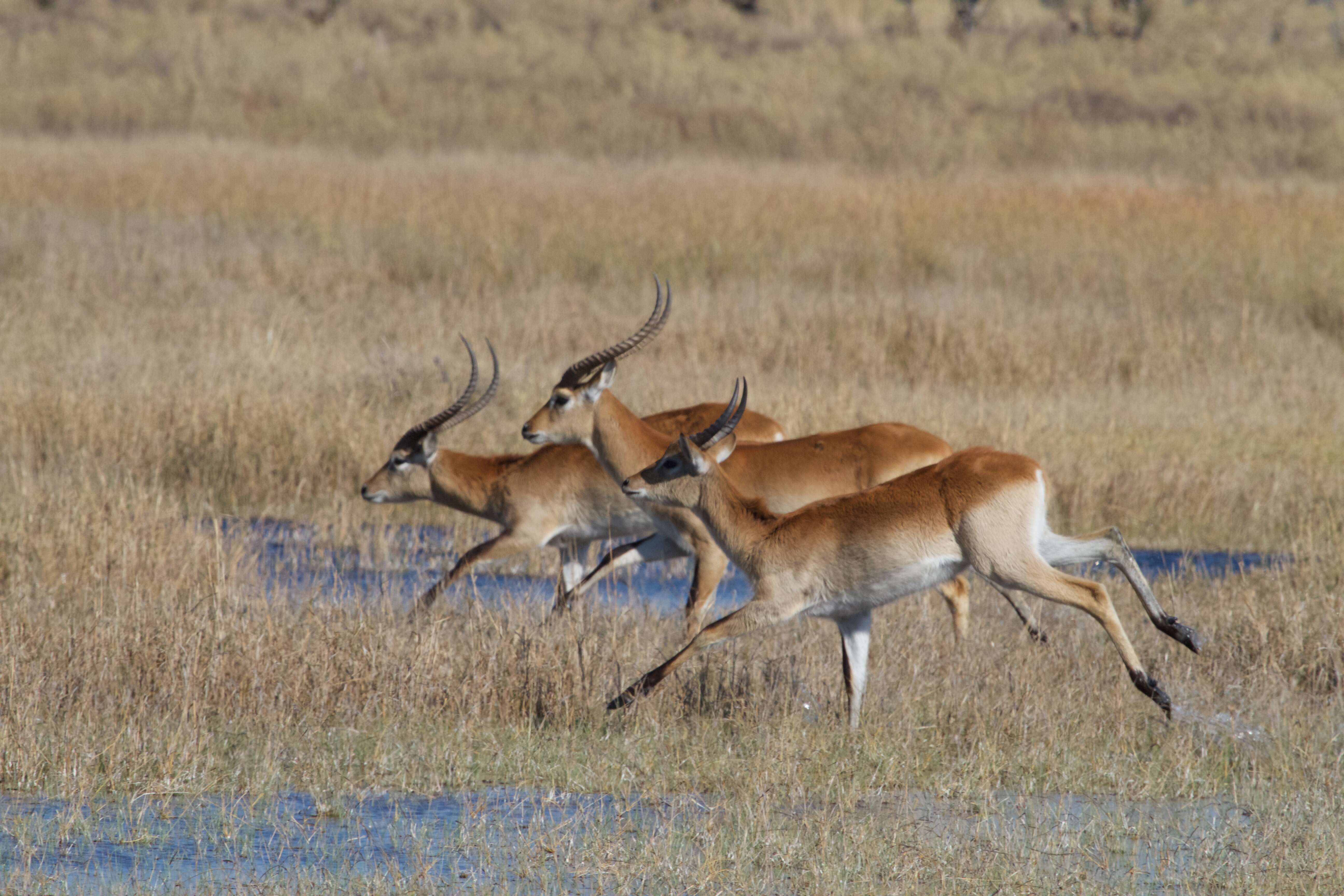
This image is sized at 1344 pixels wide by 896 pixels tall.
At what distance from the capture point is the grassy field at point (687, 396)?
5.71 m

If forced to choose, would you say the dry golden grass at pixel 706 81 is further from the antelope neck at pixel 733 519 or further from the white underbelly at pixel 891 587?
the white underbelly at pixel 891 587

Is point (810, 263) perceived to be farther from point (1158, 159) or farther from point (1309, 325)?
point (1158, 159)

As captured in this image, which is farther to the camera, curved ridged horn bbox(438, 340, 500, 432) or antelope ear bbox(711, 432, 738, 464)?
curved ridged horn bbox(438, 340, 500, 432)

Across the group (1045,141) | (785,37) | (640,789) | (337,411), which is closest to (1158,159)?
(1045,141)

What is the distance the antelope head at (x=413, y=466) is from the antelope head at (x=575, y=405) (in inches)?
40.2

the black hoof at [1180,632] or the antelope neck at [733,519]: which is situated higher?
the antelope neck at [733,519]

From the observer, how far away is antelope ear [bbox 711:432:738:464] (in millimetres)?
6855

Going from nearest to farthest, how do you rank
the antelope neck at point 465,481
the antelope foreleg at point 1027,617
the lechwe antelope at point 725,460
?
the antelope foreleg at point 1027,617
the lechwe antelope at point 725,460
the antelope neck at point 465,481

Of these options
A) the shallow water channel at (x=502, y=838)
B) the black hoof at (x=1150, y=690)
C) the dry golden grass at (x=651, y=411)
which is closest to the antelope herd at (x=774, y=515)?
the black hoof at (x=1150, y=690)

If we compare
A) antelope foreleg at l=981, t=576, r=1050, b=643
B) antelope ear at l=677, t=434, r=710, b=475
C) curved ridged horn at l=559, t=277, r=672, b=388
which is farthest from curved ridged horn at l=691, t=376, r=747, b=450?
antelope foreleg at l=981, t=576, r=1050, b=643

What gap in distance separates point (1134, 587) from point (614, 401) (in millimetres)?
2684

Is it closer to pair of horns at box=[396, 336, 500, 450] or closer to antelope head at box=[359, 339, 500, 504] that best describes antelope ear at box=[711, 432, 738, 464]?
pair of horns at box=[396, 336, 500, 450]

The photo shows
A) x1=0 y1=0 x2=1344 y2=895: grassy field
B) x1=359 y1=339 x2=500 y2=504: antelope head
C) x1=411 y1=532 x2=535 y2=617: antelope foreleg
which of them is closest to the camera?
x1=0 y1=0 x2=1344 y2=895: grassy field

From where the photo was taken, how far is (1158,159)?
29.5 meters
